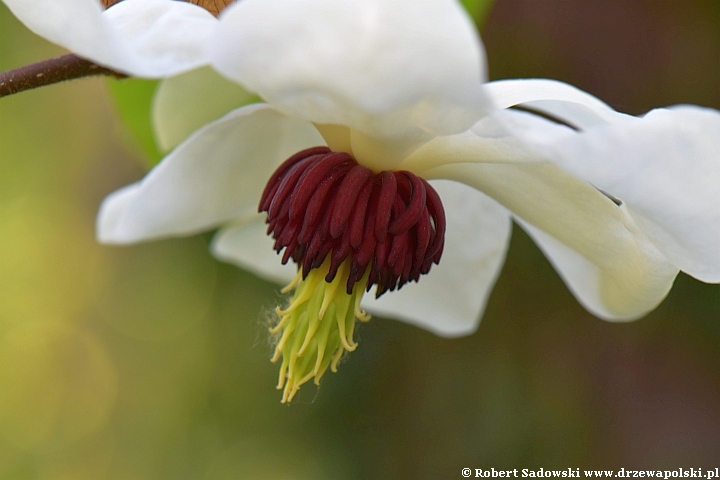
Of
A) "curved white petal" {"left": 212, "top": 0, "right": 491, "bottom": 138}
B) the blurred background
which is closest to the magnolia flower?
"curved white petal" {"left": 212, "top": 0, "right": 491, "bottom": 138}

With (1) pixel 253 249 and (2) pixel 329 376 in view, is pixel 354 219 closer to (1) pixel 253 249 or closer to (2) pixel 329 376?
(1) pixel 253 249

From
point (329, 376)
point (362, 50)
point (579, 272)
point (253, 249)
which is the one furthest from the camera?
point (329, 376)

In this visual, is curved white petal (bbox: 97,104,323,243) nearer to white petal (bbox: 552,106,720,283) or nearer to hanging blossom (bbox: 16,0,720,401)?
hanging blossom (bbox: 16,0,720,401)

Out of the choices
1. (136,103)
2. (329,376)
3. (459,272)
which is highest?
(136,103)

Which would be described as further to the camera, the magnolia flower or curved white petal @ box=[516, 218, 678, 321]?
curved white petal @ box=[516, 218, 678, 321]

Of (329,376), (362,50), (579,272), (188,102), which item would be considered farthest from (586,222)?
(329,376)

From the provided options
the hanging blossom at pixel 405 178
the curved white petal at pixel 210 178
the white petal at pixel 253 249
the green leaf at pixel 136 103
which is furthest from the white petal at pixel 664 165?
the green leaf at pixel 136 103

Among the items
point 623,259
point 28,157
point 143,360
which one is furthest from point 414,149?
point 28,157
